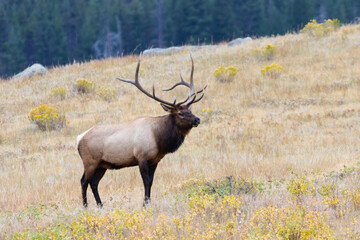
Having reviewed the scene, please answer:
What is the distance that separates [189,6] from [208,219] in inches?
2211

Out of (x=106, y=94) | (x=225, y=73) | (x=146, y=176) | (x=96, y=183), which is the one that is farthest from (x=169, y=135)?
(x=225, y=73)

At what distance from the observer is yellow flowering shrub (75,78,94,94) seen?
62.4 ft

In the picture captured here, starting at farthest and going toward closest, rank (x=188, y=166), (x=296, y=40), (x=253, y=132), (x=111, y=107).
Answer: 1. (x=296, y=40)
2. (x=111, y=107)
3. (x=253, y=132)
4. (x=188, y=166)

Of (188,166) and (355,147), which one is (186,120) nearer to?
(188,166)

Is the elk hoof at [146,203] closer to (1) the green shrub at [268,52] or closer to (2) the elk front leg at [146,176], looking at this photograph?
(2) the elk front leg at [146,176]

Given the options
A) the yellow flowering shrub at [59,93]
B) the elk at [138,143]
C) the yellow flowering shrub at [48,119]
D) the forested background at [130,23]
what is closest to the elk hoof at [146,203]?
the elk at [138,143]

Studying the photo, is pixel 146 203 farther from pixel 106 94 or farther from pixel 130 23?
pixel 130 23

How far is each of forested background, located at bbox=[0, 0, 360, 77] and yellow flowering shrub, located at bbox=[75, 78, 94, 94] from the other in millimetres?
37893

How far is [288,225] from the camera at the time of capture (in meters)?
5.86

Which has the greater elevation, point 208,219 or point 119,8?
point 119,8

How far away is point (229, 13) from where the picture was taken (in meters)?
59.2

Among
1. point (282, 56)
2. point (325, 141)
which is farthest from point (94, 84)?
point (325, 141)

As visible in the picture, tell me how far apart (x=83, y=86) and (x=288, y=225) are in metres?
14.2

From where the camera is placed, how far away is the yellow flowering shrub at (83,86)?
19016 millimetres
